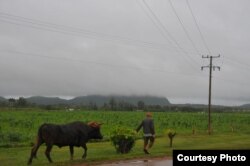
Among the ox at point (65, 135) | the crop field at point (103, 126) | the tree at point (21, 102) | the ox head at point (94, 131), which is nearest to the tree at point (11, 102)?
the tree at point (21, 102)

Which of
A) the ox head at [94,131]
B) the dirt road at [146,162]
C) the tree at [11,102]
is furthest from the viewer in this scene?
the tree at [11,102]

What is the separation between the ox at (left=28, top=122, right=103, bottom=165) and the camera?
18.4 metres

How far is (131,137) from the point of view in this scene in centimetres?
2252

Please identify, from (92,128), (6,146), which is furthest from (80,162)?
(6,146)

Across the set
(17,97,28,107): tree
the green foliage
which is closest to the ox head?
the green foliage

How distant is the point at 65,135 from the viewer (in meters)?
19.2

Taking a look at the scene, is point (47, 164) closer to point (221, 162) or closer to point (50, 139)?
point (50, 139)

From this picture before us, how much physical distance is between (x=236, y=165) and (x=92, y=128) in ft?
29.8

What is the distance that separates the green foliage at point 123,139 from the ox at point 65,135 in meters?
1.25

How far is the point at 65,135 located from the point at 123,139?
13.2 ft

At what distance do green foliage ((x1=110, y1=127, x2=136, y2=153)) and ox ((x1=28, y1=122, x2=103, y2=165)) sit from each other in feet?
4.12

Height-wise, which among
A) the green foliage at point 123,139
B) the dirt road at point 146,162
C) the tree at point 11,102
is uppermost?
the tree at point 11,102

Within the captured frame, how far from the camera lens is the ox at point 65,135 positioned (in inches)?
725

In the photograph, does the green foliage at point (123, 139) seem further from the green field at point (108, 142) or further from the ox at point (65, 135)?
the ox at point (65, 135)
